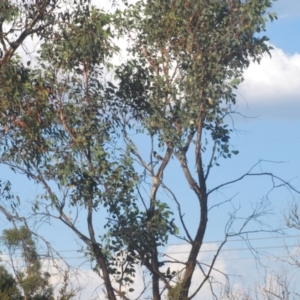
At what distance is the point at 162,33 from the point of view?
567 inches

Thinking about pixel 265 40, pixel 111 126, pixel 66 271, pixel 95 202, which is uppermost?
pixel 265 40

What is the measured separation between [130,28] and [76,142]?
2.35 m

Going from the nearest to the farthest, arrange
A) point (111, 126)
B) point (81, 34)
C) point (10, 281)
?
point (81, 34)
point (111, 126)
point (10, 281)

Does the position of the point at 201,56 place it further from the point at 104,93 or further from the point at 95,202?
the point at 95,202

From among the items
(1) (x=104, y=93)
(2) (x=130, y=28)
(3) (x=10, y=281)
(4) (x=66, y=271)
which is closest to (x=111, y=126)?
(1) (x=104, y=93)

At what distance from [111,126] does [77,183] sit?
1.32 metres

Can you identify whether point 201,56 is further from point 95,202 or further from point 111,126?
point 95,202

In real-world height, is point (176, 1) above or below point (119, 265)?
above

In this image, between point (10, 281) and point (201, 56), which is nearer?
point (201, 56)

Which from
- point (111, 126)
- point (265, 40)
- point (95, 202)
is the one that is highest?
point (265, 40)

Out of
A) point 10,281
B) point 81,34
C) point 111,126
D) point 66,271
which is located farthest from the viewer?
point 10,281

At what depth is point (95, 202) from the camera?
46.4 ft

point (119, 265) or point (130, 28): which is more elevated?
point (130, 28)

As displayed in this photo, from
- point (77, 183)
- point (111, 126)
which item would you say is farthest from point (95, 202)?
point (111, 126)
